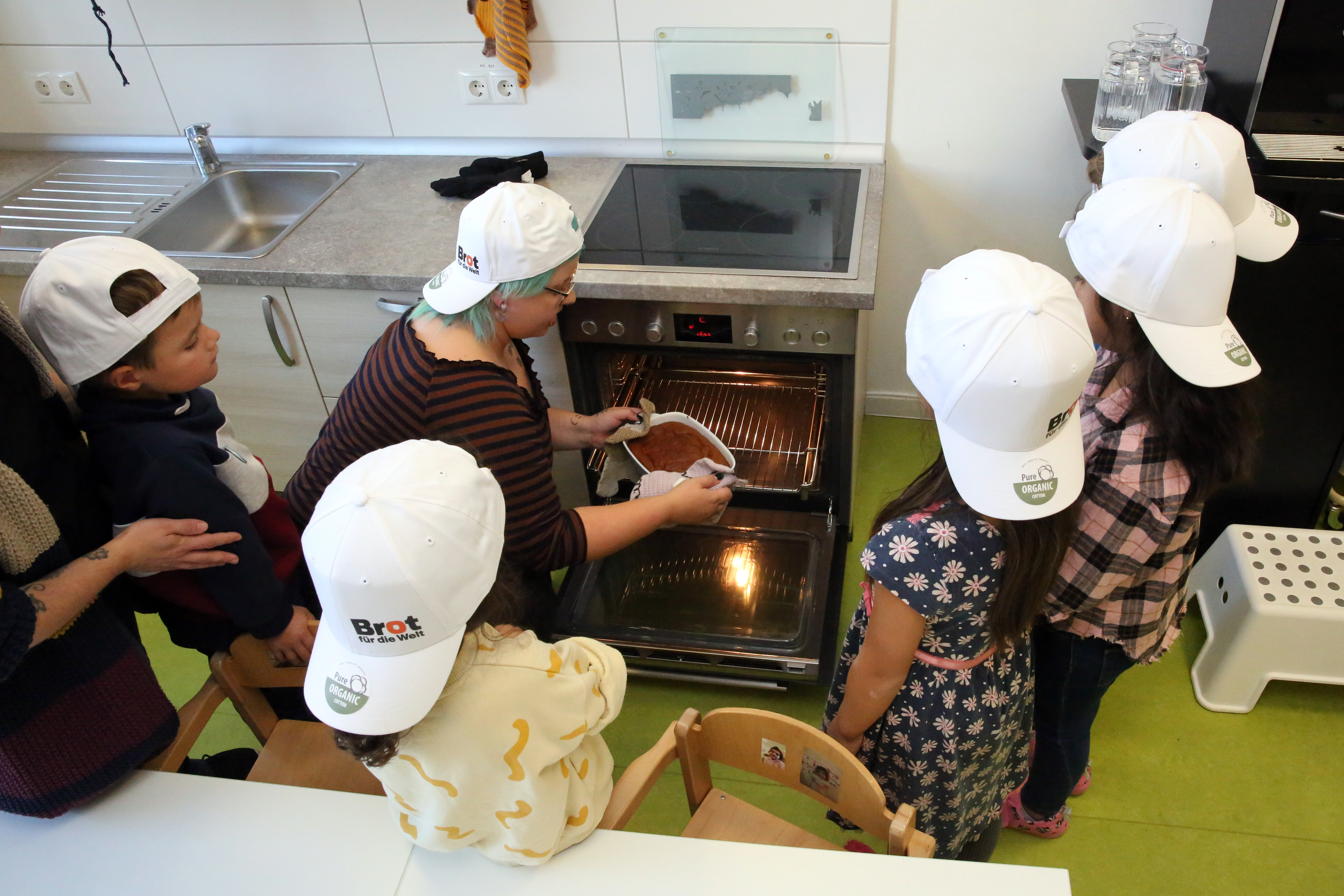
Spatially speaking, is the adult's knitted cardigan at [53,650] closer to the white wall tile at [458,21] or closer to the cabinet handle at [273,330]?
the cabinet handle at [273,330]

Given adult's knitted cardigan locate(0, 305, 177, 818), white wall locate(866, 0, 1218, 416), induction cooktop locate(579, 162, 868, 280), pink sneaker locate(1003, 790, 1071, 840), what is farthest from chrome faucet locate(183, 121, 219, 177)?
pink sneaker locate(1003, 790, 1071, 840)

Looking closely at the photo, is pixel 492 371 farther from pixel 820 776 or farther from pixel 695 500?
pixel 820 776

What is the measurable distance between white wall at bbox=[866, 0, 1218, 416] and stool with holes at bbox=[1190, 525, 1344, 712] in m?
0.84

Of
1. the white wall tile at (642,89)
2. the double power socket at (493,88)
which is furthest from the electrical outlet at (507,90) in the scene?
the white wall tile at (642,89)

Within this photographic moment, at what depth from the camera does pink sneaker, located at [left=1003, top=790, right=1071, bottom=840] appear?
1.65 meters

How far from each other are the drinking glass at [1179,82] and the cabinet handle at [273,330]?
1.88 metres

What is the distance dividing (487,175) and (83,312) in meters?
1.14

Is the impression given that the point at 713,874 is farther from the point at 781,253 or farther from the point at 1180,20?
the point at 1180,20

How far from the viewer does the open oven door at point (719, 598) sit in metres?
1.85

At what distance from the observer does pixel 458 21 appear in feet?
7.02

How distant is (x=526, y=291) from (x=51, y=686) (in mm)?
808

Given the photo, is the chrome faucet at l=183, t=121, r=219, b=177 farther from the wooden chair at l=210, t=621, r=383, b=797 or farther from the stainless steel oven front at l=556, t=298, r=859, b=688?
the wooden chair at l=210, t=621, r=383, b=797

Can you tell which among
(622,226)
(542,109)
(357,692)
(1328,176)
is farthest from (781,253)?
(357,692)

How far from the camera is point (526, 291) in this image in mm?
1365
